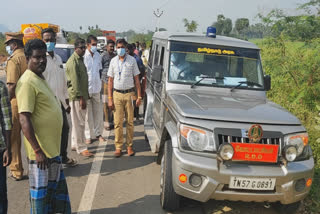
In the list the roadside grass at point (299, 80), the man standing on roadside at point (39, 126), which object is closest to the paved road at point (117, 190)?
the man standing on roadside at point (39, 126)

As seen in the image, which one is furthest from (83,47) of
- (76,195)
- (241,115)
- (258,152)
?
(258,152)

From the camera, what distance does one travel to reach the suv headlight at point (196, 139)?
309 cm

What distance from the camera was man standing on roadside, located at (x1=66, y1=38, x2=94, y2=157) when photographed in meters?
5.23

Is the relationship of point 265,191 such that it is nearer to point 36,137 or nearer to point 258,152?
point 258,152

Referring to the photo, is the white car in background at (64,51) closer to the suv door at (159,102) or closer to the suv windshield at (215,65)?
the suv door at (159,102)

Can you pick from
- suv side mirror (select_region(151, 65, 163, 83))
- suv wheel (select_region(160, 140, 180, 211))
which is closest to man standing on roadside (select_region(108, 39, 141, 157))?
suv side mirror (select_region(151, 65, 163, 83))

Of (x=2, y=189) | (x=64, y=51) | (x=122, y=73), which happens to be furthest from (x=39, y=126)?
(x=64, y=51)

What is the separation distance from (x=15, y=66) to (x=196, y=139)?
8.29 ft

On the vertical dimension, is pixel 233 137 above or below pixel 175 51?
below

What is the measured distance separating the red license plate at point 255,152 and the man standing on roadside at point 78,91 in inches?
122

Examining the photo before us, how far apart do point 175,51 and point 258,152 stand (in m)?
2.07

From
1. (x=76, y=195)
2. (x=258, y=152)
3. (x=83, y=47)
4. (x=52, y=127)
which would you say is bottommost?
(x=76, y=195)

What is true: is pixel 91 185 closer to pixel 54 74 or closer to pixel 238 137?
pixel 54 74

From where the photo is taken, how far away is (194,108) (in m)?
3.38
